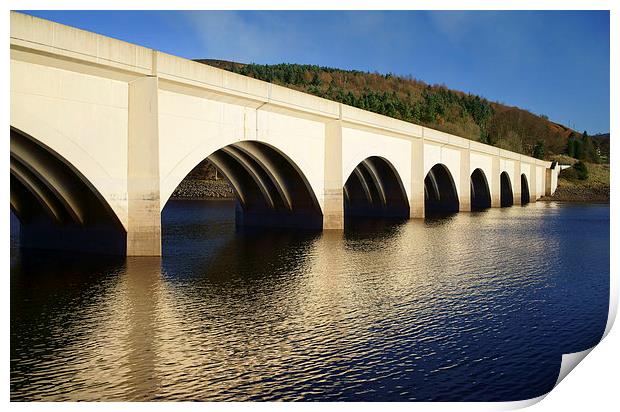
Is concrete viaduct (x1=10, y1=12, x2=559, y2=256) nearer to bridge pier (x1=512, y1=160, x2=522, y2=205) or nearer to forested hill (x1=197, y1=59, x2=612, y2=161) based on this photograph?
bridge pier (x1=512, y1=160, x2=522, y2=205)

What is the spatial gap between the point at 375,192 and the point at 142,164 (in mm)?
31880

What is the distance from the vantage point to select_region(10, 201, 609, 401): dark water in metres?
9.94

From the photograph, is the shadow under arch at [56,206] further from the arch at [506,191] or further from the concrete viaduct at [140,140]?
the arch at [506,191]

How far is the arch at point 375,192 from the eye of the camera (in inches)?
1848

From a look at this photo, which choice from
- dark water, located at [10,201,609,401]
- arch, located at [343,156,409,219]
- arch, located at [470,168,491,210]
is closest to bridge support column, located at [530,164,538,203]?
arch, located at [470,168,491,210]

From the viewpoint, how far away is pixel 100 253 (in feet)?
74.6

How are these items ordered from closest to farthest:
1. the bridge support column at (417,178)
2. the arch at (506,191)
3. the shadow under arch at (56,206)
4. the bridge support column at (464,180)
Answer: the shadow under arch at (56,206)
the bridge support column at (417,178)
the bridge support column at (464,180)
the arch at (506,191)

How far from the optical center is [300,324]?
13.5 meters

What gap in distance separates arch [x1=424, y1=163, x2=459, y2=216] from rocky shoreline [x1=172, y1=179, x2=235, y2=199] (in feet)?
109

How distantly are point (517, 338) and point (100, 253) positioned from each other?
1632cm

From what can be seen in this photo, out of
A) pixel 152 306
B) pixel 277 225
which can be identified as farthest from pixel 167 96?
pixel 277 225

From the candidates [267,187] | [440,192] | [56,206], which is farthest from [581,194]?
[56,206]

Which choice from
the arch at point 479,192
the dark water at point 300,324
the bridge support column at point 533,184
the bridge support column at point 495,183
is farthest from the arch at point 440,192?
the dark water at point 300,324

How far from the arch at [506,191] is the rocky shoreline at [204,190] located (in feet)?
124
